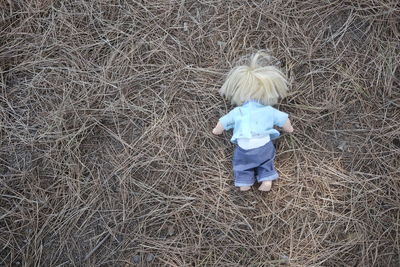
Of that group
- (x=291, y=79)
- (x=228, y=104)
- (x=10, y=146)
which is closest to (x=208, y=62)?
(x=228, y=104)

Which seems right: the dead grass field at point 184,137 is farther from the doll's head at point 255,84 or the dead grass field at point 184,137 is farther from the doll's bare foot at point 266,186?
the doll's head at point 255,84

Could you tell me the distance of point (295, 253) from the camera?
2.74 meters

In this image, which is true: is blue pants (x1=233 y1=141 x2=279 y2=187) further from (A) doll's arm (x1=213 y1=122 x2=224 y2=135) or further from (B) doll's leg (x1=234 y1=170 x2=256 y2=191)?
(A) doll's arm (x1=213 y1=122 x2=224 y2=135)

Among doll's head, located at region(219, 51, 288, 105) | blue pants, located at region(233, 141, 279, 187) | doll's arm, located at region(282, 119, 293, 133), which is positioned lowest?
blue pants, located at region(233, 141, 279, 187)

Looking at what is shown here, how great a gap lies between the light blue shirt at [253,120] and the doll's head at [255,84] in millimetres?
50

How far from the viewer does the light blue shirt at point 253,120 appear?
2.63 m

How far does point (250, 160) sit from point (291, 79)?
670mm

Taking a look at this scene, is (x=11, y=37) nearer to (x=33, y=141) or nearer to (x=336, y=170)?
(x=33, y=141)

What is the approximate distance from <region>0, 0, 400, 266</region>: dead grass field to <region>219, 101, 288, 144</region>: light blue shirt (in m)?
0.17

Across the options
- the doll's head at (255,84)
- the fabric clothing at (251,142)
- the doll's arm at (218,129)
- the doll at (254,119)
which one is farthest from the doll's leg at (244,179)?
the doll's head at (255,84)

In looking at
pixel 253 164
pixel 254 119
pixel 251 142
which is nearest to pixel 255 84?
pixel 254 119

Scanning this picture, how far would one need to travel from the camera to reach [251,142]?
2.67 m

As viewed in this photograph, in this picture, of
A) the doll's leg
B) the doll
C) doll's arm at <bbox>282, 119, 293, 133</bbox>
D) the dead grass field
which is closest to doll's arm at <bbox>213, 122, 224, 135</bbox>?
the doll

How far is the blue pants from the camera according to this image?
271 cm
